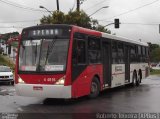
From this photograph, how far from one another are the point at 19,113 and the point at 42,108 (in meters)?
1.52

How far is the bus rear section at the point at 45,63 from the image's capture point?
14516mm

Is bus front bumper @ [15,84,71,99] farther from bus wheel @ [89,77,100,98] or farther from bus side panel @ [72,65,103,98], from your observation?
bus wheel @ [89,77,100,98]

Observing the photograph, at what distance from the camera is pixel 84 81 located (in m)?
15.8

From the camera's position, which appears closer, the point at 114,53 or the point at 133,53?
the point at 114,53

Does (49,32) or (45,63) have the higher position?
(49,32)

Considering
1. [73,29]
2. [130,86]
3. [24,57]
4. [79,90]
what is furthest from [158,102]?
[130,86]

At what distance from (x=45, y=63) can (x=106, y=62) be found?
4585mm

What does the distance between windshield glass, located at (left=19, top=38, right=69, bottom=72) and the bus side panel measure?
2.97ft

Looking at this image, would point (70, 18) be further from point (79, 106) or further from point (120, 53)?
point (79, 106)

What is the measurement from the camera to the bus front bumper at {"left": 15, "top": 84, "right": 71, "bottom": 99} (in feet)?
47.2

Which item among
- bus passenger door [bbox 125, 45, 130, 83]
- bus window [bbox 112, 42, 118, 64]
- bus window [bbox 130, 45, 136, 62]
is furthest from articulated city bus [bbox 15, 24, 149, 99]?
bus window [bbox 130, 45, 136, 62]

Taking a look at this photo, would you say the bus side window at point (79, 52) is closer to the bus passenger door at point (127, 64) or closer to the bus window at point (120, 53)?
the bus window at point (120, 53)

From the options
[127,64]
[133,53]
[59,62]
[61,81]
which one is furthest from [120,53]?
[61,81]

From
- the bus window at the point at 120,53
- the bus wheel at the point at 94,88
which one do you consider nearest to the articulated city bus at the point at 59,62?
the bus wheel at the point at 94,88
